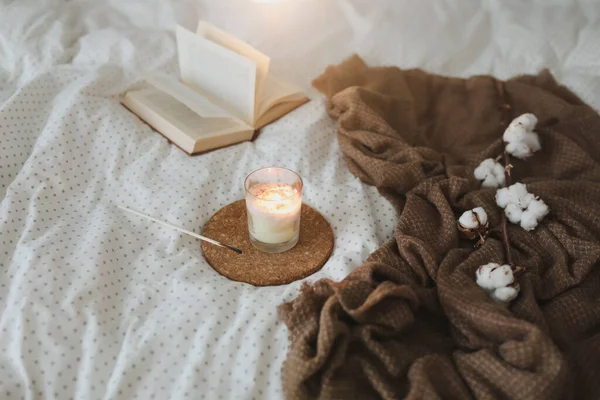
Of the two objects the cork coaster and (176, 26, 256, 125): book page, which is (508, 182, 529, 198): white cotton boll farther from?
(176, 26, 256, 125): book page

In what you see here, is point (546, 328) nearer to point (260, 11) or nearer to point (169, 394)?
point (169, 394)

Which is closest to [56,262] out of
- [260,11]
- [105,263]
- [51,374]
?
[105,263]

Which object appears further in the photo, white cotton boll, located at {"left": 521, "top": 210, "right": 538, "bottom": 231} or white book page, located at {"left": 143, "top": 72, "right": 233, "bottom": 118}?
white book page, located at {"left": 143, "top": 72, "right": 233, "bottom": 118}

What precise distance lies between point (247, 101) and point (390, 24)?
0.46 metres

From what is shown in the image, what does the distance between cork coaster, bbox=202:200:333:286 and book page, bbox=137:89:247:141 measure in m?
0.21

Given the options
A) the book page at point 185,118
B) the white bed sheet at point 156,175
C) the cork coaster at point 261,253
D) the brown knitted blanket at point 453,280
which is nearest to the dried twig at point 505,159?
the brown knitted blanket at point 453,280

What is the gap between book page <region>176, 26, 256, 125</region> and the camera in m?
1.10

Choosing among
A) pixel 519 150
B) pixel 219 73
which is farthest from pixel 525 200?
pixel 219 73

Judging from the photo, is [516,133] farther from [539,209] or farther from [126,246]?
[126,246]

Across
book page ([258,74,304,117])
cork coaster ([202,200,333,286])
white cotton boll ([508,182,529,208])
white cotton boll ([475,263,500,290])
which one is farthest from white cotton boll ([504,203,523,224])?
book page ([258,74,304,117])

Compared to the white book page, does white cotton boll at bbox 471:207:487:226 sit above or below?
above

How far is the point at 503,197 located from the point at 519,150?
15 cm

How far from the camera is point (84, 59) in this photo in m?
1.29

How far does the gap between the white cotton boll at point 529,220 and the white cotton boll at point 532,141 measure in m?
0.19
